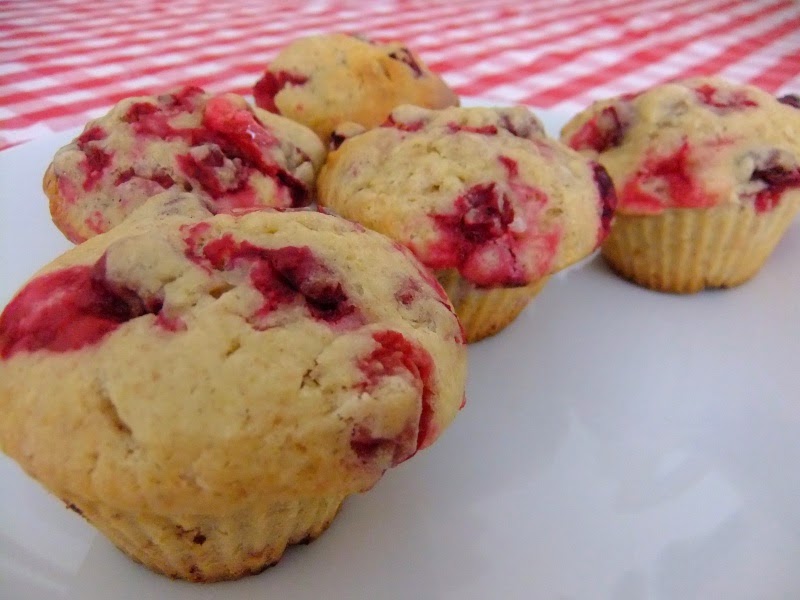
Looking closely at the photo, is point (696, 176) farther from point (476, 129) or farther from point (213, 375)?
point (213, 375)

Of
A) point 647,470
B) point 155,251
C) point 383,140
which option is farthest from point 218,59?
point 647,470

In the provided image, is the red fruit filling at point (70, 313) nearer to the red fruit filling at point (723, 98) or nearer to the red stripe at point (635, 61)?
the red fruit filling at point (723, 98)

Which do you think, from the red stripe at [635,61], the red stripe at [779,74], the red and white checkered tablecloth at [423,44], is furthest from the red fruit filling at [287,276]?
the red stripe at [779,74]

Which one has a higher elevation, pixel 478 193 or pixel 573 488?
pixel 478 193

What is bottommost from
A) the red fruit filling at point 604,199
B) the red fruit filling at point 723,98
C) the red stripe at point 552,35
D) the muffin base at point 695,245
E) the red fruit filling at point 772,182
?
the red stripe at point 552,35

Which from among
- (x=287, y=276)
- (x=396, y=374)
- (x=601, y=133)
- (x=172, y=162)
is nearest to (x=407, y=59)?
(x=601, y=133)

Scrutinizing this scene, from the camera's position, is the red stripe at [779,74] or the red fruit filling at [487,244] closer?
the red fruit filling at [487,244]

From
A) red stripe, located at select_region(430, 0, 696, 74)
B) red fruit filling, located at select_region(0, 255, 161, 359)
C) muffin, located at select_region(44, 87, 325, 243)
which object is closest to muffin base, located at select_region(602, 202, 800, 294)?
muffin, located at select_region(44, 87, 325, 243)
